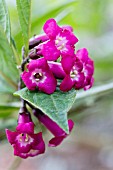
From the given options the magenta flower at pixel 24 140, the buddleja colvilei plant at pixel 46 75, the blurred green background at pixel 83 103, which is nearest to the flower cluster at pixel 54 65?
the buddleja colvilei plant at pixel 46 75

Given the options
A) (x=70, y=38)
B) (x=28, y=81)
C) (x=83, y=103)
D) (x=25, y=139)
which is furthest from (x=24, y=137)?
(x=83, y=103)

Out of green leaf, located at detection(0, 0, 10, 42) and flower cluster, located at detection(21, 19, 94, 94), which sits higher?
green leaf, located at detection(0, 0, 10, 42)

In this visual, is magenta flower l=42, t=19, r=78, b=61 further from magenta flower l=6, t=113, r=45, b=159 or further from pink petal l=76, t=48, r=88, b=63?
magenta flower l=6, t=113, r=45, b=159

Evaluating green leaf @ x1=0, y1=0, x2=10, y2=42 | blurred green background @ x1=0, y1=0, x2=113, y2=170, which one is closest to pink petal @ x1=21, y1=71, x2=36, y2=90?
green leaf @ x1=0, y1=0, x2=10, y2=42

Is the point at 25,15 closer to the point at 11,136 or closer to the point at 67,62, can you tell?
the point at 67,62

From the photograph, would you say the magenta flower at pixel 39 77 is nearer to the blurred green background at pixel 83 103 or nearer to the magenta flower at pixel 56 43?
the magenta flower at pixel 56 43

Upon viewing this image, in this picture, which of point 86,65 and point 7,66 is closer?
point 86,65
